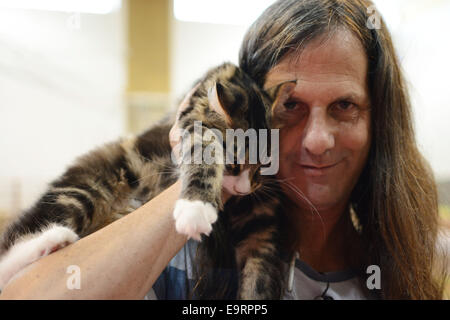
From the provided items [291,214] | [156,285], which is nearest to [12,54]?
[156,285]

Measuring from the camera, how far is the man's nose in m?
0.71

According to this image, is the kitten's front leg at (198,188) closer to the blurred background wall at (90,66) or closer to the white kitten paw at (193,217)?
the white kitten paw at (193,217)

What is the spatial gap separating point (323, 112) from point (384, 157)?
0.76 ft

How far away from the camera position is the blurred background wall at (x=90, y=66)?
0.69m

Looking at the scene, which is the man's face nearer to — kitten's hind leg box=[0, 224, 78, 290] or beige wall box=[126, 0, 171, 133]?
beige wall box=[126, 0, 171, 133]

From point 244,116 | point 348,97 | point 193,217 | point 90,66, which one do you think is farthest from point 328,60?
point 90,66

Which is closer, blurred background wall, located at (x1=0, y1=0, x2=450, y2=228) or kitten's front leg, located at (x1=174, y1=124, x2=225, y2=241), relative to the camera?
kitten's front leg, located at (x1=174, y1=124, x2=225, y2=241)

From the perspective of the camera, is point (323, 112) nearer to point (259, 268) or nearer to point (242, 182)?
point (242, 182)

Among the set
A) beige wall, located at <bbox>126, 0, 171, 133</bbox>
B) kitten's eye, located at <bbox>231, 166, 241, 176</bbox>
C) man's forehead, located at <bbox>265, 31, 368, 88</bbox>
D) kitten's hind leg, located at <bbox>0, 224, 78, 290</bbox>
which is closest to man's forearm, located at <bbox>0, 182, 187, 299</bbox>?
kitten's hind leg, located at <bbox>0, 224, 78, 290</bbox>

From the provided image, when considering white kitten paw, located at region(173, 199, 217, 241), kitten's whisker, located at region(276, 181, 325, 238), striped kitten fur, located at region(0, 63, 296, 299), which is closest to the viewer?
white kitten paw, located at region(173, 199, 217, 241)

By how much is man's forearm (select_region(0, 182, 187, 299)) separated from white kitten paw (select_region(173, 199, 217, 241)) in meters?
0.02

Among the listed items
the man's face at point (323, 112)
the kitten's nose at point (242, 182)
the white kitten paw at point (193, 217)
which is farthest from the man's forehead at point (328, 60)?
the white kitten paw at point (193, 217)
